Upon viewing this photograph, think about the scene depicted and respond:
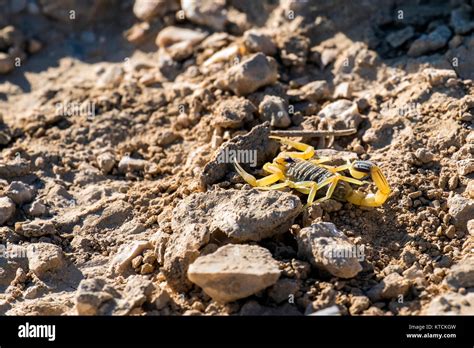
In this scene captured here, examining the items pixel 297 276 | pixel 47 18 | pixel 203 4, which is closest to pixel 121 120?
pixel 203 4

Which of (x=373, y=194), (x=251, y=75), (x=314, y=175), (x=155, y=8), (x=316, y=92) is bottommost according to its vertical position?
(x=373, y=194)

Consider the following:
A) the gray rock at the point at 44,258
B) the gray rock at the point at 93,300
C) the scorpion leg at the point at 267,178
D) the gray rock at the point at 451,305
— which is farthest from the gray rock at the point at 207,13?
the gray rock at the point at 451,305

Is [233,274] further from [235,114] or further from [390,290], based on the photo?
[235,114]

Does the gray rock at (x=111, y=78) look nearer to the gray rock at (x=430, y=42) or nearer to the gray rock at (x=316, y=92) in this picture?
the gray rock at (x=316, y=92)

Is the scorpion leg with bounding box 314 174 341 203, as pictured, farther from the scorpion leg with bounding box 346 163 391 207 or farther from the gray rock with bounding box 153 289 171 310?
the gray rock with bounding box 153 289 171 310

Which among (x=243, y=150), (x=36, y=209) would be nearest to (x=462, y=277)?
(x=243, y=150)
